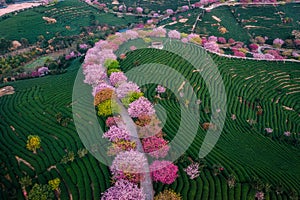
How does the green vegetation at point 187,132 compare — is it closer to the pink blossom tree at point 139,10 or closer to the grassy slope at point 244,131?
the grassy slope at point 244,131

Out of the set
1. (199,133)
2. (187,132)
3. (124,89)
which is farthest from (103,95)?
(199,133)

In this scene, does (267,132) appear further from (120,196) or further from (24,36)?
(24,36)

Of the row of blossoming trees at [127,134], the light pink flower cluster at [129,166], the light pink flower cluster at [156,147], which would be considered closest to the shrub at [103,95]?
the row of blossoming trees at [127,134]

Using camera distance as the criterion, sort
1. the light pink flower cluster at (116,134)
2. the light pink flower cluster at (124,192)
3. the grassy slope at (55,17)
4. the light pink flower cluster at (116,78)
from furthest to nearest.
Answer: the grassy slope at (55,17) < the light pink flower cluster at (116,78) < the light pink flower cluster at (116,134) < the light pink flower cluster at (124,192)

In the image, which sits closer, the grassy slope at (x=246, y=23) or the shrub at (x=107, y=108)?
the shrub at (x=107, y=108)

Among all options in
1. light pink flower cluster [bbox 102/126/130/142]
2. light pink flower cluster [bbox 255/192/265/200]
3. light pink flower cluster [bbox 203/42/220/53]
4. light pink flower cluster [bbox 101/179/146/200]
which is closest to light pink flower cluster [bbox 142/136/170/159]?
light pink flower cluster [bbox 102/126/130/142]

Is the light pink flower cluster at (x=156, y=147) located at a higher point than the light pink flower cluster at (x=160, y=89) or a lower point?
higher

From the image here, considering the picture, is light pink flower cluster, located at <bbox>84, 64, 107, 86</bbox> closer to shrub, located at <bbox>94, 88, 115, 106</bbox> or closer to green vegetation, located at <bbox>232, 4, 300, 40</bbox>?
shrub, located at <bbox>94, 88, 115, 106</bbox>
